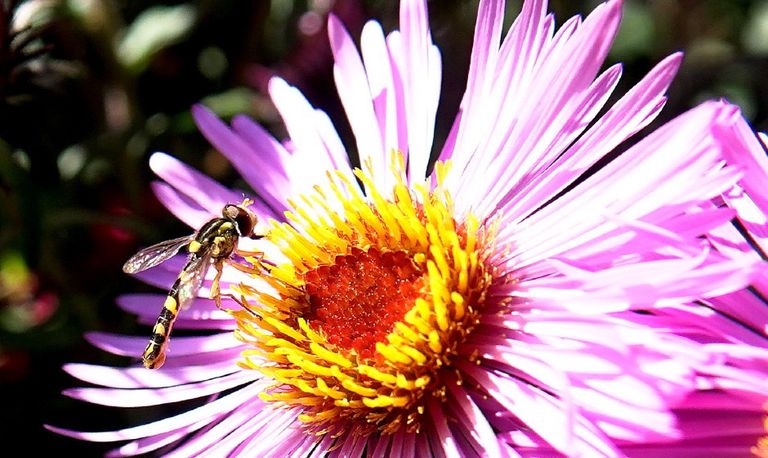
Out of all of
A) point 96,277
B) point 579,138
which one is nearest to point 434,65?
point 579,138

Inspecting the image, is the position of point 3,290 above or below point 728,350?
above

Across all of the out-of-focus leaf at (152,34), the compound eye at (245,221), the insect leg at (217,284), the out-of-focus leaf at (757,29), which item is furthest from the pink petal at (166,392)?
the out-of-focus leaf at (757,29)

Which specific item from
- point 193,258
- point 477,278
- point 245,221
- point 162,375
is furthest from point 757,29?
point 162,375

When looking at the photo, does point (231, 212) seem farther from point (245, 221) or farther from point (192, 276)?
point (192, 276)

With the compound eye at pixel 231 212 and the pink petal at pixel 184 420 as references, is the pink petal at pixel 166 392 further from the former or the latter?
the compound eye at pixel 231 212

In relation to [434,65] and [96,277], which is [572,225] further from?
[96,277]

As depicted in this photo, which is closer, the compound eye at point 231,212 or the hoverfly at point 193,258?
the hoverfly at point 193,258

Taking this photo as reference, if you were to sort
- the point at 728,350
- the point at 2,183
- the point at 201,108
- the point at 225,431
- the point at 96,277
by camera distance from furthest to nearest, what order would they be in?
the point at 96,277 → the point at 2,183 → the point at 201,108 → the point at 225,431 → the point at 728,350

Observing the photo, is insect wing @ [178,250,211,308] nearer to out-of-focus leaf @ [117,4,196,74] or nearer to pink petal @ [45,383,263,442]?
pink petal @ [45,383,263,442]
